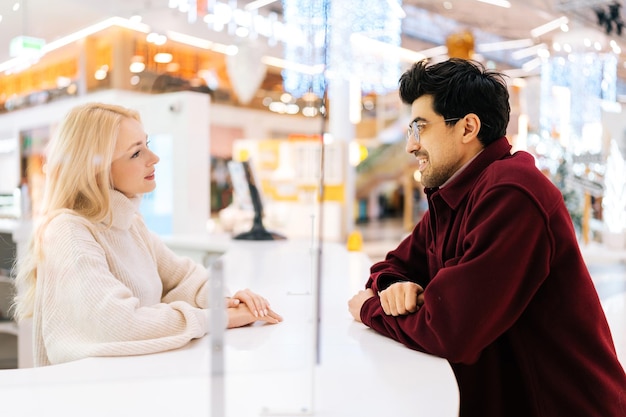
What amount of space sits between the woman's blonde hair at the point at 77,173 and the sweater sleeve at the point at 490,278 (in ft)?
2.60

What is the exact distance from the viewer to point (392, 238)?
1191cm

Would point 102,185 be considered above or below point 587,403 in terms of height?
above

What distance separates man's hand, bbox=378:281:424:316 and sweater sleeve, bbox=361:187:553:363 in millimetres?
107

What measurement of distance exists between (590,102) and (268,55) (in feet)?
14.8

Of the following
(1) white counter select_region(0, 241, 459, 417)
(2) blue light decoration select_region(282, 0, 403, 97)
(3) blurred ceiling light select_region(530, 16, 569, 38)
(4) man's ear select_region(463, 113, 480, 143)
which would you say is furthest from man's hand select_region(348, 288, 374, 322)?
(3) blurred ceiling light select_region(530, 16, 569, 38)

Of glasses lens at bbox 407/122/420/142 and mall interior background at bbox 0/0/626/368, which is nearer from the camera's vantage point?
glasses lens at bbox 407/122/420/142

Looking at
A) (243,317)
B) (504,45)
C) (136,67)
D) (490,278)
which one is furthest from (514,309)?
(504,45)

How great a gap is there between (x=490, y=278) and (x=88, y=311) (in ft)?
2.80

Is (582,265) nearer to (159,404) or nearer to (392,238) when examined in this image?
(159,404)

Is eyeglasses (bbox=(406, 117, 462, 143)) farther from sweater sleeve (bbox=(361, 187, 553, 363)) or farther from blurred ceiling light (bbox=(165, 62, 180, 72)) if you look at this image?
blurred ceiling light (bbox=(165, 62, 180, 72))

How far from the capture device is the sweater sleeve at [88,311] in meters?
1.20

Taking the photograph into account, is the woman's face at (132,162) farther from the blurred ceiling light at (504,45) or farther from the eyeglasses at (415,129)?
Answer: the blurred ceiling light at (504,45)

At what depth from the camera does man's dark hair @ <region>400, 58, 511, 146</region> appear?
1322 mm

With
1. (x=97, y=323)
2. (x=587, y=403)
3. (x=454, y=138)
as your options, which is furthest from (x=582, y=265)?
(x=97, y=323)
